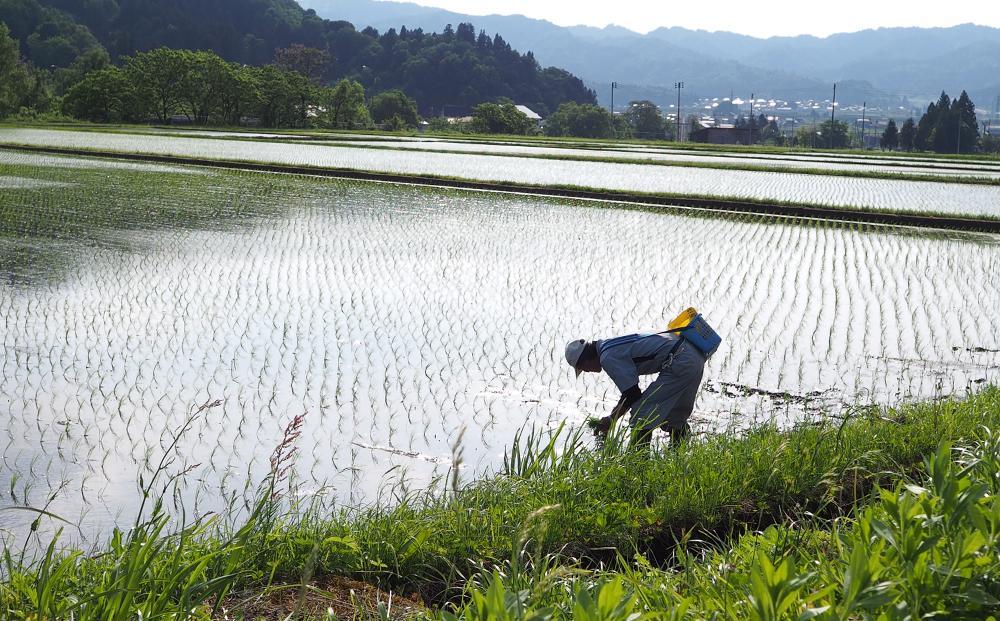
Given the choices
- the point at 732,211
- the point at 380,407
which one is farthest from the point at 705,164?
the point at 380,407

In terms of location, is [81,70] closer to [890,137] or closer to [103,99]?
[103,99]

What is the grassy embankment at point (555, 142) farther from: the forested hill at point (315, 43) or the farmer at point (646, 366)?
the forested hill at point (315, 43)

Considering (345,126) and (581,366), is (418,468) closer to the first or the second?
(581,366)

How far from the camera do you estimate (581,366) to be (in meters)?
5.14

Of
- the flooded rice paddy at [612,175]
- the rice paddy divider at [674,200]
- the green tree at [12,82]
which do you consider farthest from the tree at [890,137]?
the rice paddy divider at [674,200]

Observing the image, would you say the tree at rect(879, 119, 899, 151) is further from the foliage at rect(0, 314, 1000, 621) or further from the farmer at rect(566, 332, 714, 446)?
the farmer at rect(566, 332, 714, 446)

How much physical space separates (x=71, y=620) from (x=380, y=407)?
3480 millimetres

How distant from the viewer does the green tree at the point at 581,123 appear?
8862 centimetres

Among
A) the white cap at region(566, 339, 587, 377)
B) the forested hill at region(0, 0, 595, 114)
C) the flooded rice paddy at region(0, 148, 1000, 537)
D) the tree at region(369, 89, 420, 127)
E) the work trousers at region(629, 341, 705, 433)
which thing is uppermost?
the forested hill at region(0, 0, 595, 114)

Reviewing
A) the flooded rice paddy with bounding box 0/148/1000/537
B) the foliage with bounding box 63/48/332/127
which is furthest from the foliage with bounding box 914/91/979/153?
the flooded rice paddy with bounding box 0/148/1000/537

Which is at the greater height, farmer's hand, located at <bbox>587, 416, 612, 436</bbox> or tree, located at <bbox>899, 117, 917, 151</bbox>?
tree, located at <bbox>899, 117, 917, 151</bbox>

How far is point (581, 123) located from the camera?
88.9m

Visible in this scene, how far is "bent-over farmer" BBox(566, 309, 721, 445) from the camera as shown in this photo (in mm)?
5105

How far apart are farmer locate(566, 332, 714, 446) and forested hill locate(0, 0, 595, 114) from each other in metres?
108
